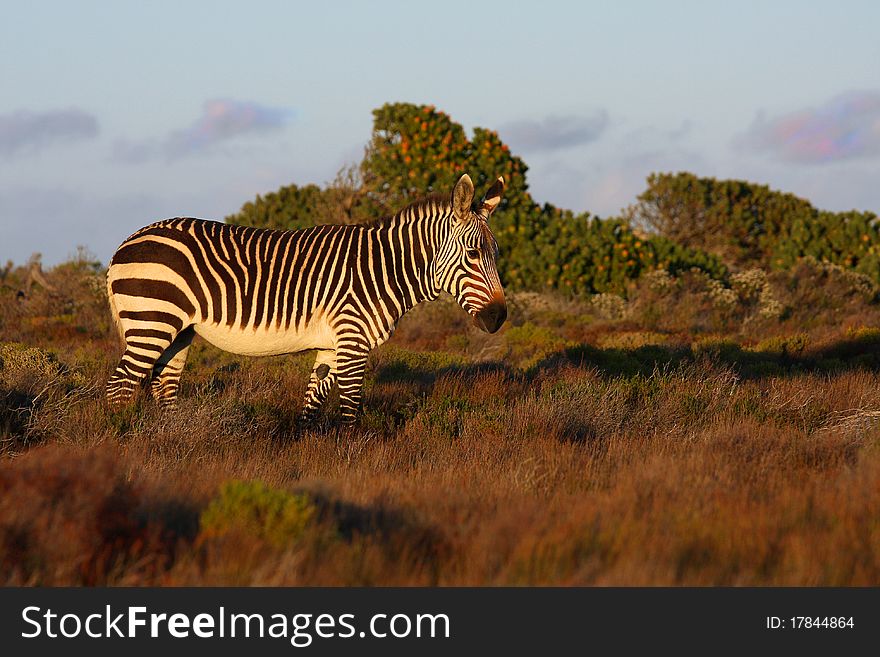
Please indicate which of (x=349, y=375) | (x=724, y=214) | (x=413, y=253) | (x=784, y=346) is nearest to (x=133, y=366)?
(x=349, y=375)

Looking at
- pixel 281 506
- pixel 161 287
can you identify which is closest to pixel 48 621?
pixel 281 506

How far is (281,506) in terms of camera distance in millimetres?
5441

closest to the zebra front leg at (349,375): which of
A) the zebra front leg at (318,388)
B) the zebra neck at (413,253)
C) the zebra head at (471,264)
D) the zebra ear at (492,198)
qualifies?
the zebra front leg at (318,388)

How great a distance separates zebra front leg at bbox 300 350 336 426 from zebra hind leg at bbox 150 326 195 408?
4.54 feet

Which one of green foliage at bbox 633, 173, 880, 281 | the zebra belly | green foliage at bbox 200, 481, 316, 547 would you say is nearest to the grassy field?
green foliage at bbox 200, 481, 316, 547

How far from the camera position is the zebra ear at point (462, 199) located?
979 cm

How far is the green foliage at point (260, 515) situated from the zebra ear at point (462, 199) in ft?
16.2

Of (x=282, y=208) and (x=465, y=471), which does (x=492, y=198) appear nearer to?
(x=465, y=471)

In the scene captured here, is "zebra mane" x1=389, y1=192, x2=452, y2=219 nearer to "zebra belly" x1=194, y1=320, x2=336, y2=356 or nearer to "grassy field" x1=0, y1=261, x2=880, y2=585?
"zebra belly" x1=194, y1=320, x2=336, y2=356

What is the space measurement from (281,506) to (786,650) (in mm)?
2740

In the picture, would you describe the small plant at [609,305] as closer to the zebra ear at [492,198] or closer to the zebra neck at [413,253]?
the zebra ear at [492,198]

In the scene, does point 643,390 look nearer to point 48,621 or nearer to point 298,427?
point 298,427

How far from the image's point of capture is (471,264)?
980 cm

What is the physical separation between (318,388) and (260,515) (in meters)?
4.93
